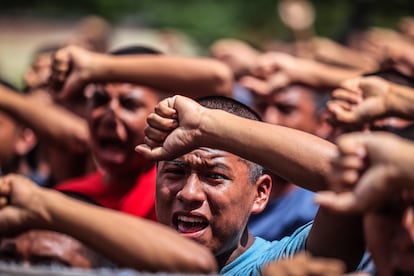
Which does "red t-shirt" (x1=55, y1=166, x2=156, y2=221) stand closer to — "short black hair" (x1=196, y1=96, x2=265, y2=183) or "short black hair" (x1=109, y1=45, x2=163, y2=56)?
"short black hair" (x1=109, y1=45, x2=163, y2=56)

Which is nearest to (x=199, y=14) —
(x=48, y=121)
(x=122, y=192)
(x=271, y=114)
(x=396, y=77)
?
(x=271, y=114)

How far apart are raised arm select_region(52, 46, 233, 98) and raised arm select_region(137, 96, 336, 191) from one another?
1.37 m

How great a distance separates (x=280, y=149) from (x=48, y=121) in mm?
2413

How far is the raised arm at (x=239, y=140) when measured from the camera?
11.7ft

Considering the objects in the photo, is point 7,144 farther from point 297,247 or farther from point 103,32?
point 103,32

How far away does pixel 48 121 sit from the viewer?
18.9 feet

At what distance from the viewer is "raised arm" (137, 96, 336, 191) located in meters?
3.56

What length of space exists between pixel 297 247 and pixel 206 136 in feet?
1.55

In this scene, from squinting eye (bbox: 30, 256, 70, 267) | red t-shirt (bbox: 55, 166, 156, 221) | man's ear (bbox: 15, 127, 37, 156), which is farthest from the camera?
man's ear (bbox: 15, 127, 37, 156)

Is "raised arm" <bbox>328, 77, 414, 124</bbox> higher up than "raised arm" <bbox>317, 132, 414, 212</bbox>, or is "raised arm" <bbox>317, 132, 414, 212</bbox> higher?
"raised arm" <bbox>317, 132, 414, 212</bbox>

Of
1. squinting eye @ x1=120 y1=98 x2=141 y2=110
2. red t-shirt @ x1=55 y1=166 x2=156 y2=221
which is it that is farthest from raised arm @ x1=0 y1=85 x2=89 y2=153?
squinting eye @ x1=120 y1=98 x2=141 y2=110

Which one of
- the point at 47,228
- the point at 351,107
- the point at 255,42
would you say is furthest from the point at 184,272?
the point at 255,42

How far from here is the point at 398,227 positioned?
2.93m

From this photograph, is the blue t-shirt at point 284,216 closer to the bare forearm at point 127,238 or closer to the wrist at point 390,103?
the wrist at point 390,103
